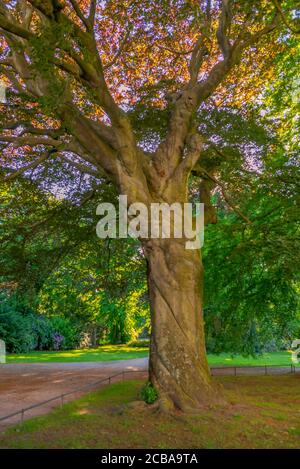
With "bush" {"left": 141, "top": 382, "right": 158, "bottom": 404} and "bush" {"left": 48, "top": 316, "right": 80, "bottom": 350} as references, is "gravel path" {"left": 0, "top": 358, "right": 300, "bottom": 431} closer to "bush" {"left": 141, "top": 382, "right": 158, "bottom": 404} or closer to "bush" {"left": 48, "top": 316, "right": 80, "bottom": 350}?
"bush" {"left": 141, "top": 382, "right": 158, "bottom": 404}

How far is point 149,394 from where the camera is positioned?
866cm

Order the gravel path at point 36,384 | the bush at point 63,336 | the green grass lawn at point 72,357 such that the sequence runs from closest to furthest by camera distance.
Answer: the gravel path at point 36,384 → the green grass lawn at point 72,357 → the bush at point 63,336

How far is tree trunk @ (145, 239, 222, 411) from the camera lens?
846 cm

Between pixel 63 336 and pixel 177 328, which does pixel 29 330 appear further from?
pixel 177 328

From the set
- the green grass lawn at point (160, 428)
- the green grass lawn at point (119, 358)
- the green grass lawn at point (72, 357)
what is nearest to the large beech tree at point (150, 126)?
the green grass lawn at point (160, 428)

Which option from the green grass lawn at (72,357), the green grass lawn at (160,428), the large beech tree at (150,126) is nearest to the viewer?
the green grass lawn at (160,428)

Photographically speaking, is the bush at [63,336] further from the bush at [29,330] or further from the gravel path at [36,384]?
the gravel path at [36,384]

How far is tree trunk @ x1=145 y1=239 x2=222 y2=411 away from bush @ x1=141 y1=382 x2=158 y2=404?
12 cm

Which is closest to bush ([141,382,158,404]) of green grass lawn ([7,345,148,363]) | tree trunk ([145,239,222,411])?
tree trunk ([145,239,222,411])

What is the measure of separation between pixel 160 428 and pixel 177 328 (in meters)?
2.12

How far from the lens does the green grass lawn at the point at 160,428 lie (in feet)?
21.3

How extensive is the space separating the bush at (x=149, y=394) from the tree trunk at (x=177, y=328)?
122mm

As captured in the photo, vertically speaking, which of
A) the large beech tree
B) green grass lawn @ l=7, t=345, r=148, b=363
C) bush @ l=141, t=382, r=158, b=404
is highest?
the large beech tree

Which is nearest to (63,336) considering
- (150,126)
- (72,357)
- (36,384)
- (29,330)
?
(29,330)
